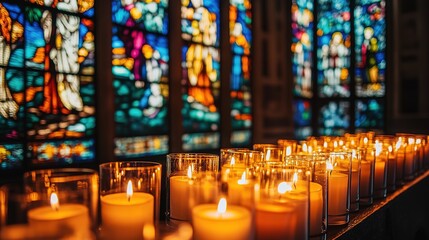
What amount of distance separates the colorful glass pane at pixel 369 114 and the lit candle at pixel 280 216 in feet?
14.7

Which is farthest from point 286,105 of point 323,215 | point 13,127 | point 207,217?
point 207,217

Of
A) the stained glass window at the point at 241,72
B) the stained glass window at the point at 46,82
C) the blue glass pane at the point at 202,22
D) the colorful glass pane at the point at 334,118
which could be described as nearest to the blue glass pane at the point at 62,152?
the stained glass window at the point at 46,82

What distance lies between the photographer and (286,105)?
461 centimetres

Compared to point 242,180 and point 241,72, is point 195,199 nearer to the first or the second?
point 242,180

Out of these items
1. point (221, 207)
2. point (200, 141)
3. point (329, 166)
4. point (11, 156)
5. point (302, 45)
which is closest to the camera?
point (221, 207)

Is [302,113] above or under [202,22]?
under

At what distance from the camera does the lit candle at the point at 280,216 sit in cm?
66

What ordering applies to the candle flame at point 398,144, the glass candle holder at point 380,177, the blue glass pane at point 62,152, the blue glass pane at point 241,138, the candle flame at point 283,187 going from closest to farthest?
the candle flame at point 283,187
the glass candle holder at point 380,177
the candle flame at point 398,144
the blue glass pane at point 62,152
the blue glass pane at point 241,138

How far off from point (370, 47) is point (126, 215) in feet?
16.0

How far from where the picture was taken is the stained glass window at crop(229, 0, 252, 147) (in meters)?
4.02

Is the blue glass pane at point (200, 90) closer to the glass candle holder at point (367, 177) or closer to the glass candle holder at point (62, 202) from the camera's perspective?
the glass candle holder at point (367, 177)

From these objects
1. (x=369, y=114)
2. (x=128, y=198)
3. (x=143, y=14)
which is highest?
(x=143, y=14)

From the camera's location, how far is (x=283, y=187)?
692 mm

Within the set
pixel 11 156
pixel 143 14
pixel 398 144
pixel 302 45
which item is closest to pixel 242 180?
pixel 398 144
